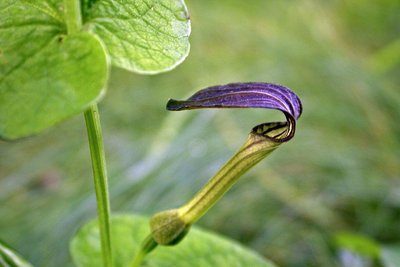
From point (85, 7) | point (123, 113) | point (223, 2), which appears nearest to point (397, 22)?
point (223, 2)

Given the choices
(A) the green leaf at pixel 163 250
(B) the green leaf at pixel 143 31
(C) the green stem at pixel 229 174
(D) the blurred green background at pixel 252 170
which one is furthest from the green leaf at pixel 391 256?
(B) the green leaf at pixel 143 31

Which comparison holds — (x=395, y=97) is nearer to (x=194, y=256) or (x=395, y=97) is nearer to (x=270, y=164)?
(x=270, y=164)

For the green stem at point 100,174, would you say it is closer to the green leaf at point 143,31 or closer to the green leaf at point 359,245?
the green leaf at point 143,31

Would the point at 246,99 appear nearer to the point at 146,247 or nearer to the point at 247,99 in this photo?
the point at 247,99

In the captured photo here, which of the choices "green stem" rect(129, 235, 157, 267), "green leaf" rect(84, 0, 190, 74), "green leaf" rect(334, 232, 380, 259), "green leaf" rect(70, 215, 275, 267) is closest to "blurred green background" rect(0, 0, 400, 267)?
"green leaf" rect(334, 232, 380, 259)

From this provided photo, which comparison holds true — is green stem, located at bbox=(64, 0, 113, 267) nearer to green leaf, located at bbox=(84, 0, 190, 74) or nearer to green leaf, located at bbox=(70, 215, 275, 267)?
green leaf, located at bbox=(84, 0, 190, 74)

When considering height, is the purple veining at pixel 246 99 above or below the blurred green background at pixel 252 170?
above

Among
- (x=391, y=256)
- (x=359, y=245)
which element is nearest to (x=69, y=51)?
(x=391, y=256)
